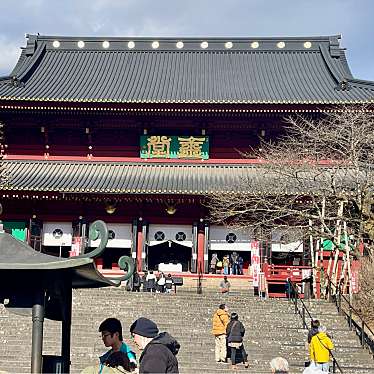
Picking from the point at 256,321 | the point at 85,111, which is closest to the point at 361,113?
the point at 256,321

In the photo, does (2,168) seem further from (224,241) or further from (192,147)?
(224,241)

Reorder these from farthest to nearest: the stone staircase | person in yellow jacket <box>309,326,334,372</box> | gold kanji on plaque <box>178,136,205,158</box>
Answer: gold kanji on plaque <box>178,136,205,158</box> → the stone staircase → person in yellow jacket <box>309,326,334,372</box>

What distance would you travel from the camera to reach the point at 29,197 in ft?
71.8

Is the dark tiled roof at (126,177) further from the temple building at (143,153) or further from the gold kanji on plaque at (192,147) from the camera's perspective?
the gold kanji on plaque at (192,147)

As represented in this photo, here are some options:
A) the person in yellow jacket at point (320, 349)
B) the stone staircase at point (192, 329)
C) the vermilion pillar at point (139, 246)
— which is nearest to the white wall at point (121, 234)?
the vermilion pillar at point (139, 246)

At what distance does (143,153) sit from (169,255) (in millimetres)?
4424

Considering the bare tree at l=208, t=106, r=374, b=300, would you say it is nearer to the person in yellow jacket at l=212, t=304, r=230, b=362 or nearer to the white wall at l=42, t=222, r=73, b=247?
the person in yellow jacket at l=212, t=304, r=230, b=362

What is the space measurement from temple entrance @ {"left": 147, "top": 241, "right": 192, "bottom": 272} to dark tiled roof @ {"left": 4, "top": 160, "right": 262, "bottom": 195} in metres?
3.14

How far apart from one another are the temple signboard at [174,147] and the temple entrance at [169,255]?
3.66 meters

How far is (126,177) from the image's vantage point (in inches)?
912

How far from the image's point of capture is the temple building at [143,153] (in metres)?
22.5

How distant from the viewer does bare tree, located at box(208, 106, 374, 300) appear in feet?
59.3

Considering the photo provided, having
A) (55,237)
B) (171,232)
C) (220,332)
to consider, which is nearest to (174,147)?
(171,232)

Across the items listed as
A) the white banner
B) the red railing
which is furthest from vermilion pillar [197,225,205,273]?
the red railing
